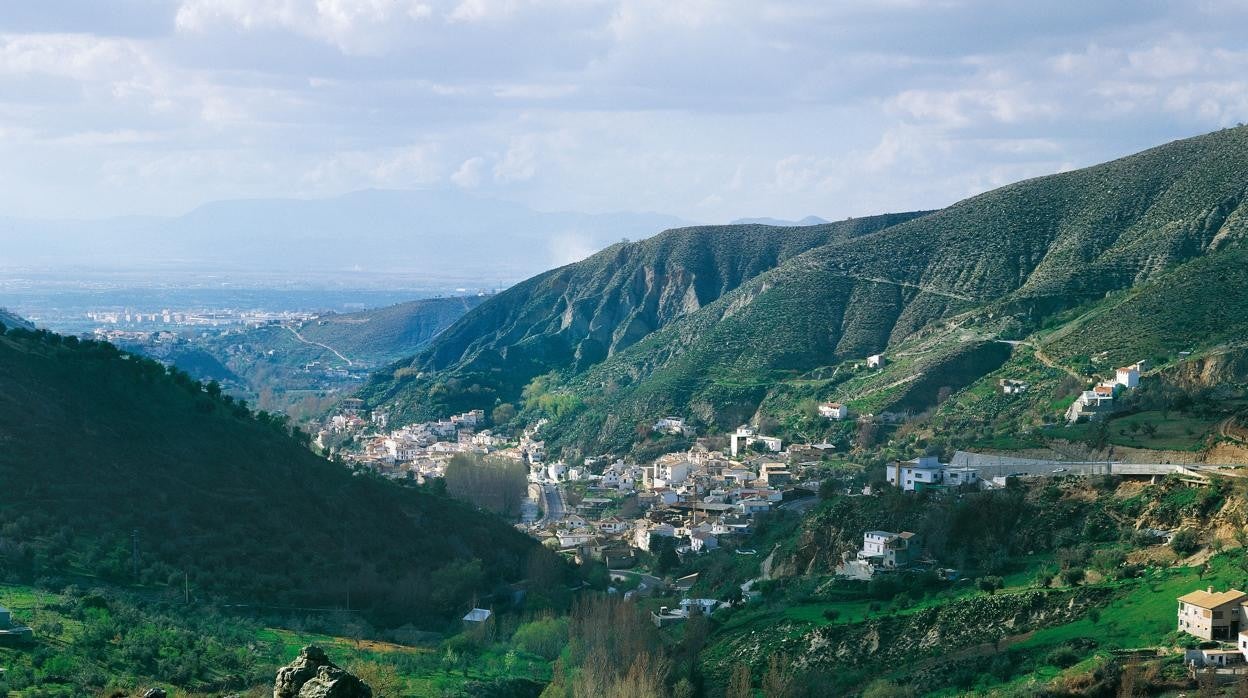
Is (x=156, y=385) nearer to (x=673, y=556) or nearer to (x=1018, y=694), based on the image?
(x=673, y=556)

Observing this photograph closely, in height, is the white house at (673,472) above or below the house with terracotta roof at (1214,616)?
below

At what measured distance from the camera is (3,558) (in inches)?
1216

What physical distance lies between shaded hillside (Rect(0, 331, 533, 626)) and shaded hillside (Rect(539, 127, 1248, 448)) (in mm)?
29181

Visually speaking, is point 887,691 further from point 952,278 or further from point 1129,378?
point 952,278

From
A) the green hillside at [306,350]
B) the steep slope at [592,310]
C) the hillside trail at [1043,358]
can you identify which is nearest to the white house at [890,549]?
the hillside trail at [1043,358]

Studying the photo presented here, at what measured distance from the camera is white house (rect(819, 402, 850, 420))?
61250 millimetres

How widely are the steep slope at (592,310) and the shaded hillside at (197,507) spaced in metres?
47.4

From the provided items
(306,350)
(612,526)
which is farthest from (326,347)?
(612,526)

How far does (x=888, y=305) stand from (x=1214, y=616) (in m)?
53.6

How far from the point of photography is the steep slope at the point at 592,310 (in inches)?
3787

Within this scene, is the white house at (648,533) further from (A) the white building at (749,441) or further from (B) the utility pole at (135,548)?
(B) the utility pole at (135,548)

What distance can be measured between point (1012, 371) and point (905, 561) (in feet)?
85.9

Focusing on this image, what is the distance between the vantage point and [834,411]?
61781 millimetres

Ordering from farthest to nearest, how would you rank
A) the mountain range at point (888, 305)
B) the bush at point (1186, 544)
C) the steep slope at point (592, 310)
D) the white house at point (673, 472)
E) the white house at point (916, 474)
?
1. the steep slope at point (592, 310)
2. the mountain range at point (888, 305)
3. the white house at point (673, 472)
4. the white house at point (916, 474)
5. the bush at point (1186, 544)
